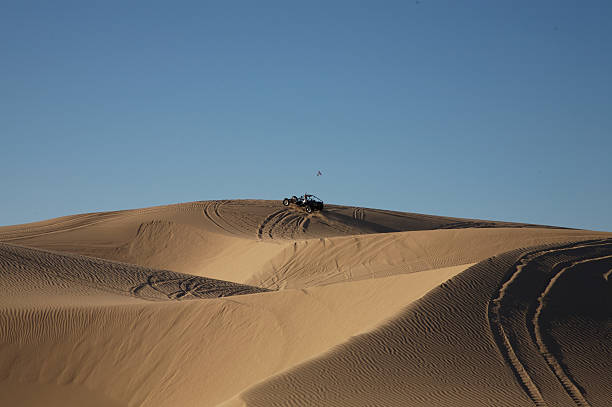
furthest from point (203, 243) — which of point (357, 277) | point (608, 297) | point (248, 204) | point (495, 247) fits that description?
point (608, 297)

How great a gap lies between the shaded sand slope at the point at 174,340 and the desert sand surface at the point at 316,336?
0.03 m

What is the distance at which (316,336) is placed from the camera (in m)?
15.5

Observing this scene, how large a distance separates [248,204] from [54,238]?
12.8 m

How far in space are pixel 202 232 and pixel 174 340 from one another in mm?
23014

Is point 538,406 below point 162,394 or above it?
above

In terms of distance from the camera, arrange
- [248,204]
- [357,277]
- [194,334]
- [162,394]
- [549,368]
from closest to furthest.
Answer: [549,368] < [162,394] < [194,334] < [357,277] < [248,204]

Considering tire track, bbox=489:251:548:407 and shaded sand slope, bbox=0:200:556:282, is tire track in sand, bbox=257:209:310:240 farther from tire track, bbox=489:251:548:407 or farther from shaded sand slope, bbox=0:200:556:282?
tire track, bbox=489:251:548:407

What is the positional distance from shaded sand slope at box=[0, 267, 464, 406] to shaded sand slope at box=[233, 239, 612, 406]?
1.17m

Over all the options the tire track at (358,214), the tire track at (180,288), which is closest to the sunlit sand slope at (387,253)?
the tire track at (180,288)

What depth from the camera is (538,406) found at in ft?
35.2

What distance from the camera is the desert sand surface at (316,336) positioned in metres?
11.5

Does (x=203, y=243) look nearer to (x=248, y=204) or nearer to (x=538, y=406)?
(x=248, y=204)

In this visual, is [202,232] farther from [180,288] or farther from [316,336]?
[316,336]

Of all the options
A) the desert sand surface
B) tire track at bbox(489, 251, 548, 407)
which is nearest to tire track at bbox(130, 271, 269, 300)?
the desert sand surface
